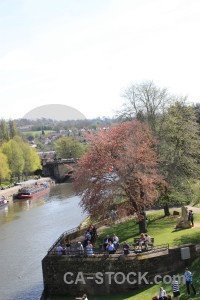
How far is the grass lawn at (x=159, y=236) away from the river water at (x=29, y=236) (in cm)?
626

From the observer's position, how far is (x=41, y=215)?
6750cm

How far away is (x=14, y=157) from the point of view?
113 meters

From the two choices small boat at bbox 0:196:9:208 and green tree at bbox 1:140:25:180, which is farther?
green tree at bbox 1:140:25:180

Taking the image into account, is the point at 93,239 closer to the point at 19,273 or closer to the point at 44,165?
the point at 19,273

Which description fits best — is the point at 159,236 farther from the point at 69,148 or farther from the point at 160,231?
the point at 69,148

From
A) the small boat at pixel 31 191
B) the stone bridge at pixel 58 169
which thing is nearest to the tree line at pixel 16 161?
the stone bridge at pixel 58 169

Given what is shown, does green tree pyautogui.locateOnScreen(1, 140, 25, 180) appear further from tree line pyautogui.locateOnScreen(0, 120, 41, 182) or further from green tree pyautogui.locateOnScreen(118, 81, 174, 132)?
green tree pyautogui.locateOnScreen(118, 81, 174, 132)

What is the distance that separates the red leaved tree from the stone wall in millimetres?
5879

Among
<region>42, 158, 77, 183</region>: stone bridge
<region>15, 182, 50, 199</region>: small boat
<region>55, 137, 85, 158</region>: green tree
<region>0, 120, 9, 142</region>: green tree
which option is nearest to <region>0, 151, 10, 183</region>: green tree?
<region>15, 182, 50, 199</region>: small boat

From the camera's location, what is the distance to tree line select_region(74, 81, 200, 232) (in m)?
34.6

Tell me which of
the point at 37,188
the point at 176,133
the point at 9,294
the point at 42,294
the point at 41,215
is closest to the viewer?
the point at 42,294

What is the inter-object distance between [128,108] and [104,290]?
26695 mm

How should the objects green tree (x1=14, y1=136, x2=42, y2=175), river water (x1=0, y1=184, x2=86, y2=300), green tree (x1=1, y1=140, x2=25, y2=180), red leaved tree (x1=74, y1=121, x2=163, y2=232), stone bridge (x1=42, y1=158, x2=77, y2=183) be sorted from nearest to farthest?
red leaved tree (x1=74, y1=121, x2=163, y2=232)
river water (x1=0, y1=184, x2=86, y2=300)
green tree (x1=1, y1=140, x2=25, y2=180)
green tree (x1=14, y1=136, x2=42, y2=175)
stone bridge (x1=42, y1=158, x2=77, y2=183)

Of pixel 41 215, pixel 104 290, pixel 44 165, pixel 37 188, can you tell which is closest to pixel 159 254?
pixel 104 290
